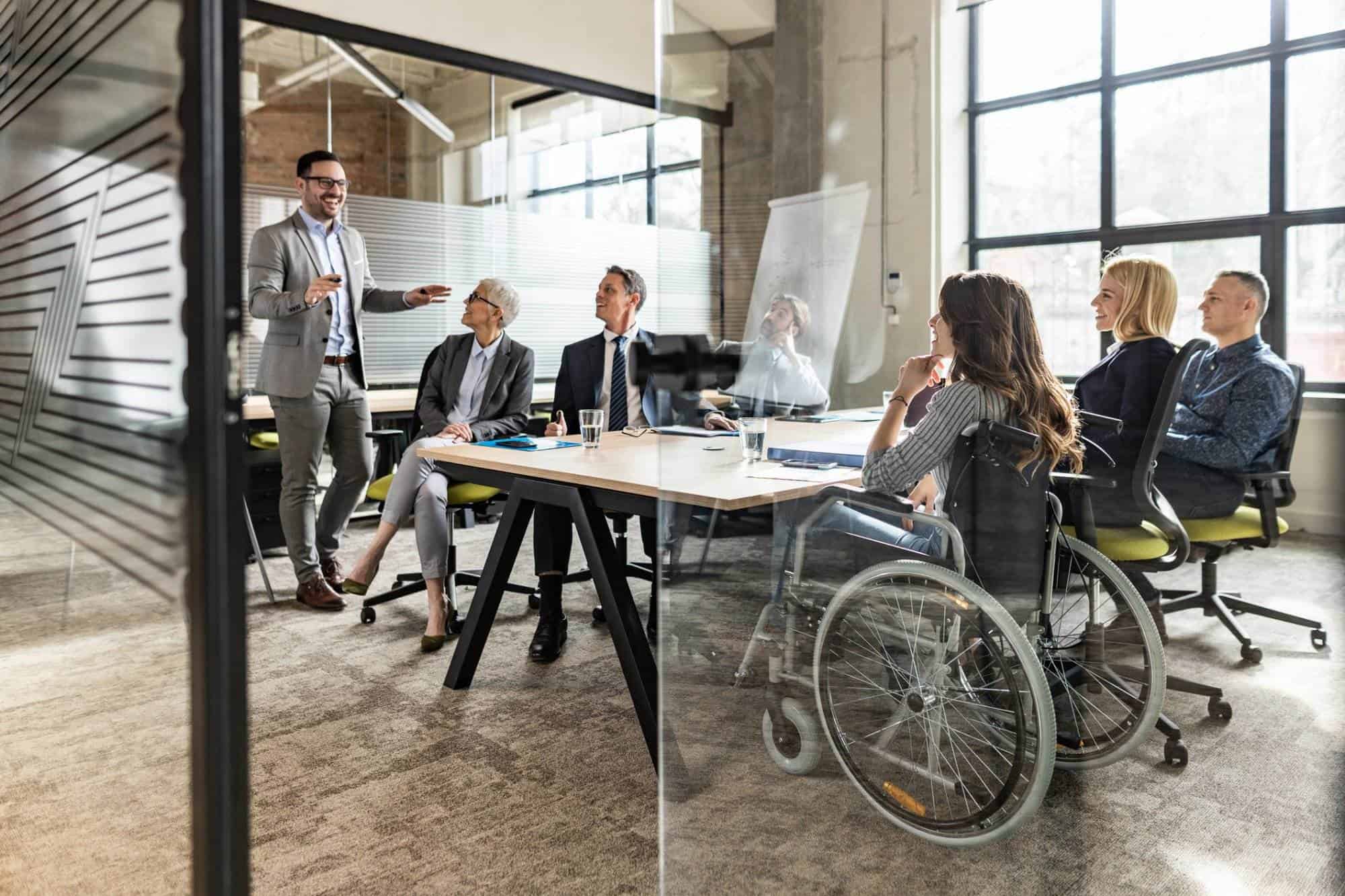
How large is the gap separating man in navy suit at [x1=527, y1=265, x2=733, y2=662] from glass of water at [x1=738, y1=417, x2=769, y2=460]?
116cm

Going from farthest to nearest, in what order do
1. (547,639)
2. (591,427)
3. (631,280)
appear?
(631,280) < (547,639) < (591,427)

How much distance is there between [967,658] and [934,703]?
0.33 ft

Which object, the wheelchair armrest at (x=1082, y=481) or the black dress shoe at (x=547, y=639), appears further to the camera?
the black dress shoe at (x=547, y=639)

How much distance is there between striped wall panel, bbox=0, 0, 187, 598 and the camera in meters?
1.09

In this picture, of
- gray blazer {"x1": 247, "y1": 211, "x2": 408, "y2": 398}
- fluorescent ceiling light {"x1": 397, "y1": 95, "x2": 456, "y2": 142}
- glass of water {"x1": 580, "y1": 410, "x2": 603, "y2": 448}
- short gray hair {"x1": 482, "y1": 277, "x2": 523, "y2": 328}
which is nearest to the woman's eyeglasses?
short gray hair {"x1": 482, "y1": 277, "x2": 523, "y2": 328}

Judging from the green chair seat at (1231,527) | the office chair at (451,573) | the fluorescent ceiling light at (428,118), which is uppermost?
the fluorescent ceiling light at (428,118)

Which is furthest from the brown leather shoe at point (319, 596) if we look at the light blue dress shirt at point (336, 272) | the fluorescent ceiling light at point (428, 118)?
the fluorescent ceiling light at point (428, 118)

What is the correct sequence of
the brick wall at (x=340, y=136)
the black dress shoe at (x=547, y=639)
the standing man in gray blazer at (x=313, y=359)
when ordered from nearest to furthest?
the black dress shoe at (x=547, y=639) → the standing man in gray blazer at (x=313, y=359) → the brick wall at (x=340, y=136)

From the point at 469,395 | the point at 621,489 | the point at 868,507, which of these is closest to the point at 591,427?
the point at 621,489

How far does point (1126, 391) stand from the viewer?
1.38 meters

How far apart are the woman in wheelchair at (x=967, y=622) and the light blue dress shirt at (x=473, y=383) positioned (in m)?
2.47

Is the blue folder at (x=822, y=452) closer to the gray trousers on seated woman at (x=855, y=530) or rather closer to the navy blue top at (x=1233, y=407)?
the gray trousers on seated woman at (x=855, y=530)

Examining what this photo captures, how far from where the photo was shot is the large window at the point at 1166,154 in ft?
4.17

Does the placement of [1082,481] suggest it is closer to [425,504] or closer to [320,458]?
[425,504]
